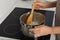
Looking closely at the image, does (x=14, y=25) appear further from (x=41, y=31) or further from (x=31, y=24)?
(x=41, y=31)

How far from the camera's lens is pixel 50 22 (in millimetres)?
1021

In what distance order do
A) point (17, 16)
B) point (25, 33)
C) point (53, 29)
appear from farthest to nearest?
1. point (17, 16)
2. point (25, 33)
3. point (53, 29)

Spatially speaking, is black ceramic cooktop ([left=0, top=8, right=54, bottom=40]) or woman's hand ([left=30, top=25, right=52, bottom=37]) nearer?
woman's hand ([left=30, top=25, right=52, bottom=37])

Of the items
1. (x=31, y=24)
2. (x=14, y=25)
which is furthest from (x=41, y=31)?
(x=14, y=25)

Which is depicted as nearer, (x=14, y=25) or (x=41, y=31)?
(x=41, y=31)

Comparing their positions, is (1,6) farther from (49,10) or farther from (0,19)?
(49,10)

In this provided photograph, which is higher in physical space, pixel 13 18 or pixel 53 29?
pixel 13 18

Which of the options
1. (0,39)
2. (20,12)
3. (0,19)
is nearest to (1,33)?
(0,39)

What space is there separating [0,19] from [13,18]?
11 centimetres

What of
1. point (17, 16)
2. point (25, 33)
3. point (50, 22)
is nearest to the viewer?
point (25, 33)

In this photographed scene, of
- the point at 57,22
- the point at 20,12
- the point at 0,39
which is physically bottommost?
the point at 0,39

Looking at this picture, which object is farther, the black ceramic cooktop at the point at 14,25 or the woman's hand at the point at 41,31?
the black ceramic cooktop at the point at 14,25

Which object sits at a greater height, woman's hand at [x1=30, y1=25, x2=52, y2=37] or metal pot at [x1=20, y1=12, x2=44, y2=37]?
metal pot at [x1=20, y1=12, x2=44, y2=37]

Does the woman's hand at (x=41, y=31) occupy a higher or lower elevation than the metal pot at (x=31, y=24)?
lower
